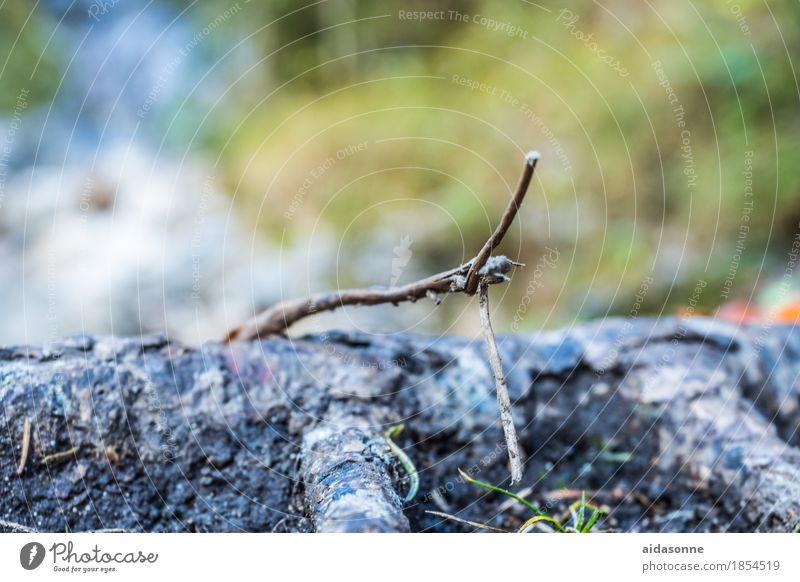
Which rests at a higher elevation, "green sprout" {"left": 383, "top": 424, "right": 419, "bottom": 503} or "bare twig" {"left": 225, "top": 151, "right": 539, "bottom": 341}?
"bare twig" {"left": 225, "top": 151, "right": 539, "bottom": 341}

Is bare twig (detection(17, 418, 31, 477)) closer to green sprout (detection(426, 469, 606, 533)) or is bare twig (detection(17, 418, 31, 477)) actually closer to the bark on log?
the bark on log

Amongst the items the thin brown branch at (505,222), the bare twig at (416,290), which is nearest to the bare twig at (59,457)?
the bare twig at (416,290)

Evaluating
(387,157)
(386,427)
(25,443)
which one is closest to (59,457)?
(25,443)

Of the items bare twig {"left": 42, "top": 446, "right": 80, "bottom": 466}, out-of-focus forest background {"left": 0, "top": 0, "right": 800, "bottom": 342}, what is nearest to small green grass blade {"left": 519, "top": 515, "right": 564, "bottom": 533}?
bare twig {"left": 42, "top": 446, "right": 80, "bottom": 466}

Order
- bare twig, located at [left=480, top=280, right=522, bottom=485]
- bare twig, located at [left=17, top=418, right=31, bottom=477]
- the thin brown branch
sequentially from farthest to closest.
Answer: bare twig, located at [left=17, top=418, right=31, bottom=477]
bare twig, located at [left=480, top=280, right=522, bottom=485]
the thin brown branch

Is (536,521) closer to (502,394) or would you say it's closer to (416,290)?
(502,394)
